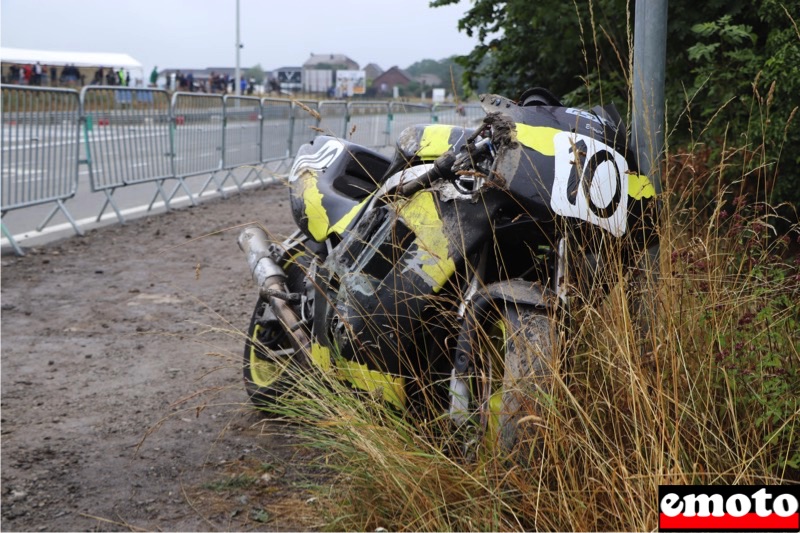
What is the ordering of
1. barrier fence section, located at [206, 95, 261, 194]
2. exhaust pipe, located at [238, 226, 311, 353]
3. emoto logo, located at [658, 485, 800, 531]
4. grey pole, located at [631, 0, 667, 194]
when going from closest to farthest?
emoto logo, located at [658, 485, 800, 531] < grey pole, located at [631, 0, 667, 194] < exhaust pipe, located at [238, 226, 311, 353] < barrier fence section, located at [206, 95, 261, 194]

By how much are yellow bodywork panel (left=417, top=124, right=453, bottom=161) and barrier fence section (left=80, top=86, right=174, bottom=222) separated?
7783 millimetres

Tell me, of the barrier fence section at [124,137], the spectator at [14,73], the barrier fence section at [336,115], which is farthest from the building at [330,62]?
the barrier fence section at [124,137]

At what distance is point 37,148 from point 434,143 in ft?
23.3

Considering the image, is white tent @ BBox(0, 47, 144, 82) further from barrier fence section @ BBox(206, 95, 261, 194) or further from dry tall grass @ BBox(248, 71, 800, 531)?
dry tall grass @ BBox(248, 71, 800, 531)

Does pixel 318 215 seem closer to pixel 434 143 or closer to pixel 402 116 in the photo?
pixel 434 143

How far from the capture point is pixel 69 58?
50.5m

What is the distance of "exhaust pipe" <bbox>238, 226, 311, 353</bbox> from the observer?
434 cm

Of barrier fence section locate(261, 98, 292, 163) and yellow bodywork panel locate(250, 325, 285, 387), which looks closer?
yellow bodywork panel locate(250, 325, 285, 387)

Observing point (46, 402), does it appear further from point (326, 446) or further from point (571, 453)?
point (571, 453)

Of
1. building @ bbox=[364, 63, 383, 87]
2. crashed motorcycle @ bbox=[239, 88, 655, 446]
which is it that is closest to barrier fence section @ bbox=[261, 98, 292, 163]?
crashed motorcycle @ bbox=[239, 88, 655, 446]

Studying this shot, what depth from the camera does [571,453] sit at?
2.99 metres

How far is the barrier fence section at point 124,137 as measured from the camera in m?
11.3

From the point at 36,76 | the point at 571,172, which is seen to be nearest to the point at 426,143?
the point at 571,172

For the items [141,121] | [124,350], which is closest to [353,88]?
[141,121]
